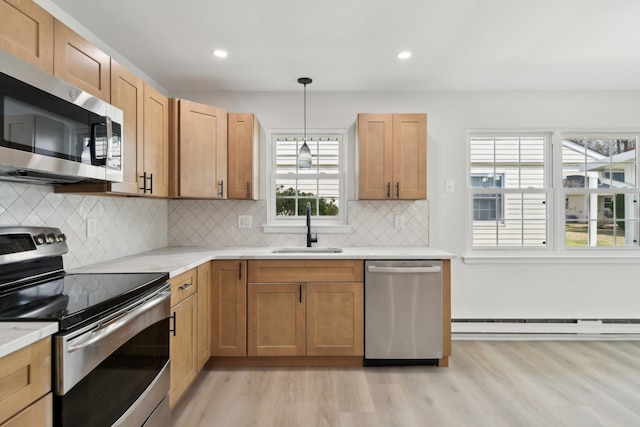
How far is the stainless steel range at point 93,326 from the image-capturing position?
3.75ft

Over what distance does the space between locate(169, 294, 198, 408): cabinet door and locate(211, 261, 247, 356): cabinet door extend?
34 cm

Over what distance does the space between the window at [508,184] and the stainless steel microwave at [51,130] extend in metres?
3.13

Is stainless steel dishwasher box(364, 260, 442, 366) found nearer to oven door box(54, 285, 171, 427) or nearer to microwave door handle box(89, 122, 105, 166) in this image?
oven door box(54, 285, 171, 427)

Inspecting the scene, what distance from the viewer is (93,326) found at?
1255mm

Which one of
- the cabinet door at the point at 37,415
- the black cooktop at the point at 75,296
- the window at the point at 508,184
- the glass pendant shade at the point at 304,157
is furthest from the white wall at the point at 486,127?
the cabinet door at the point at 37,415

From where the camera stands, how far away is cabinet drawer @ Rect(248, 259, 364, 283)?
107 inches

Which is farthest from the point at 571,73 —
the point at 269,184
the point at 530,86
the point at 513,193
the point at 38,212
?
the point at 38,212

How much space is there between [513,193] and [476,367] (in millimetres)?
1745

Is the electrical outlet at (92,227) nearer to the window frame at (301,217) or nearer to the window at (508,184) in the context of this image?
the window frame at (301,217)

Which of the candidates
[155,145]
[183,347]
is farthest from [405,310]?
[155,145]

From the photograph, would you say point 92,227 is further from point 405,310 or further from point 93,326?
point 405,310

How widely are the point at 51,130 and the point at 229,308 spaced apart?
1.73m

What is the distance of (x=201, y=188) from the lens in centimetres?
284

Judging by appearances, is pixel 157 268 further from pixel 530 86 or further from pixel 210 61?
pixel 530 86
